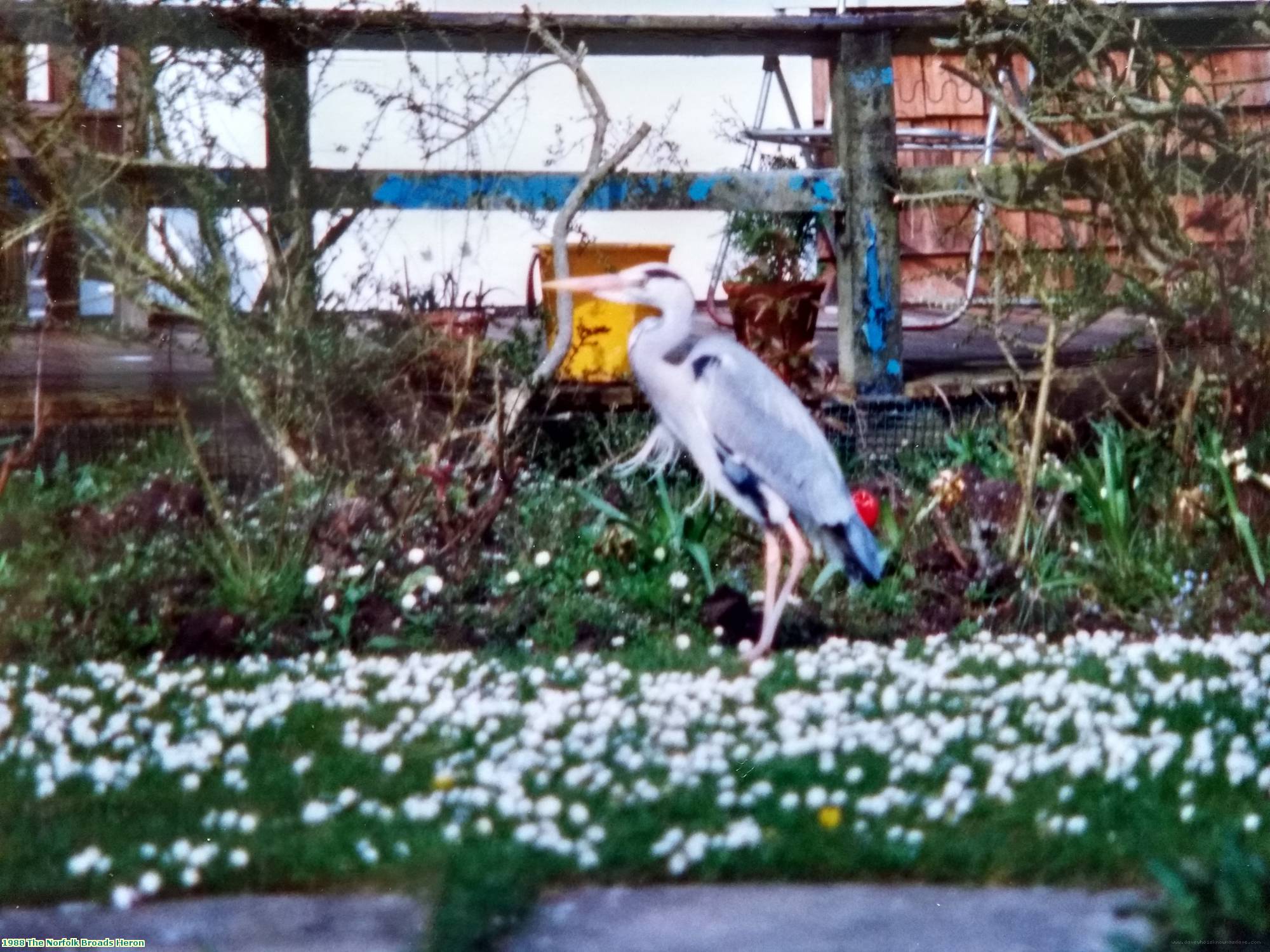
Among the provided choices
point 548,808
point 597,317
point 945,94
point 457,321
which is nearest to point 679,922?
point 548,808

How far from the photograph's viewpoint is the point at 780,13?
16.0ft

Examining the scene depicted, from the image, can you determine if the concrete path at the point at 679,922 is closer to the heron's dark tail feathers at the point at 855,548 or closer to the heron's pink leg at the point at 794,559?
the heron's pink leg at the point at 794,559

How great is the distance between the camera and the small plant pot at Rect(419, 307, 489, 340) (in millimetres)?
4727

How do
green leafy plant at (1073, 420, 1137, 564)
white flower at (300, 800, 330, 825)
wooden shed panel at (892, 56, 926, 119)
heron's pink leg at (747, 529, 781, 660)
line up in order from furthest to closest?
wooden shed panel at (892, 56, 926, 119) < green leafy plant at (1073, 420, 1137, 564) < heron's pink leg at (747, 529, 781, 660) < white flower at (300, 800, 330, 825)

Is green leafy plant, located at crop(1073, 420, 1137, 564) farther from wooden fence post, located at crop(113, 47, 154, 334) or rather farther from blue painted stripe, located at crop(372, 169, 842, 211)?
wooden fence post, located at crop(113, 47, 154, 334)

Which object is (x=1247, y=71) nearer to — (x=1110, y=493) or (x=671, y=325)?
(x=1110, y=493)

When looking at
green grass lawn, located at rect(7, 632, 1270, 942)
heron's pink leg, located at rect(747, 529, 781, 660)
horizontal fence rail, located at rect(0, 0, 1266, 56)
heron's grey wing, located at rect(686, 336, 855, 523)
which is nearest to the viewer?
green grass lawn, located at rect(7, 632, 1270, 942)

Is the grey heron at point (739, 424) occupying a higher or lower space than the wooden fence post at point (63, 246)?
lower

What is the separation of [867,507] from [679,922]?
2.34 metres

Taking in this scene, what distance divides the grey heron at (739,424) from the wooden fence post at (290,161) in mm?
957

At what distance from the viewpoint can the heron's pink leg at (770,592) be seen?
386 cm

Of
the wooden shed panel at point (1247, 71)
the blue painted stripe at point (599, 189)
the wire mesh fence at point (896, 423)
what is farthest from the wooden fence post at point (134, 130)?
the wooden shed panel at point (1247, 71)

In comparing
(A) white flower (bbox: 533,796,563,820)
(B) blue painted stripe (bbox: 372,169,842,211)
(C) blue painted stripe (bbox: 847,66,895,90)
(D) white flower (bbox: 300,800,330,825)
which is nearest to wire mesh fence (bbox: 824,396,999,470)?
(B) blue painted stripe (bbox: 372,169,842,211)

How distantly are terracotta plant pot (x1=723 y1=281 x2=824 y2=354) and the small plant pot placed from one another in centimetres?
83
